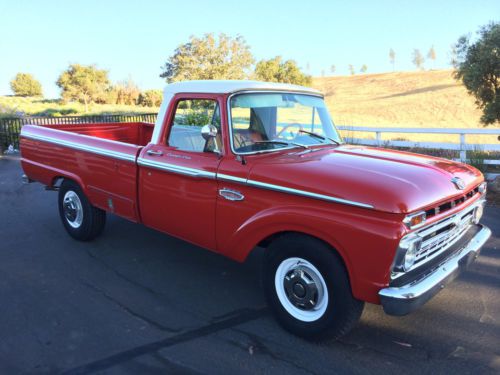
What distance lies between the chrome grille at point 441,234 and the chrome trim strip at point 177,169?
67.4 inches

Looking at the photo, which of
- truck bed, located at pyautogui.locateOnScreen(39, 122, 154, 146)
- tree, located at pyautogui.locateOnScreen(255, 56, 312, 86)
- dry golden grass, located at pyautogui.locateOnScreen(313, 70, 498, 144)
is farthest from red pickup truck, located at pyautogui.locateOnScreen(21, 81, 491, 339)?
tree, located at pyautogui.locateOnScreen(255, 56, 312, 86)

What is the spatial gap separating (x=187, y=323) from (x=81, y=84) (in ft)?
144

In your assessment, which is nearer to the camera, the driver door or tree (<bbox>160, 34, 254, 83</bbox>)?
the driver door

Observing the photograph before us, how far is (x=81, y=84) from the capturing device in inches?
1683

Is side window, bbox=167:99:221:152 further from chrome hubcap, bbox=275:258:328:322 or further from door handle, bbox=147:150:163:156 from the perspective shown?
chrome hubcap, bbox=275:258:328:322

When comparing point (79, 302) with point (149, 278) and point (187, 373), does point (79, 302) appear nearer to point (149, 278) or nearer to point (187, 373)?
point (149, 278)

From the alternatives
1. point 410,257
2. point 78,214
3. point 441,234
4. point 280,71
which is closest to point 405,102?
point 280,71

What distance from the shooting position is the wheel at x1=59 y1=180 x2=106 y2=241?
210 inches

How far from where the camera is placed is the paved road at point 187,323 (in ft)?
10.0

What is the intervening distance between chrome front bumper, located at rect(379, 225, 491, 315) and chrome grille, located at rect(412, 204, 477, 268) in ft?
0.36

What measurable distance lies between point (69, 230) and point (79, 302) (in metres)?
1.87

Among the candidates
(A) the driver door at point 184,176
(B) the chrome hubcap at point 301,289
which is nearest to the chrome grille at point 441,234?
(B) the chrome hubcap at point 301,289

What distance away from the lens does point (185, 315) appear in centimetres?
373

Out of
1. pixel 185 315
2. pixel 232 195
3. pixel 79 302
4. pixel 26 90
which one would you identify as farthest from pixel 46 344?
pixel 26 90
